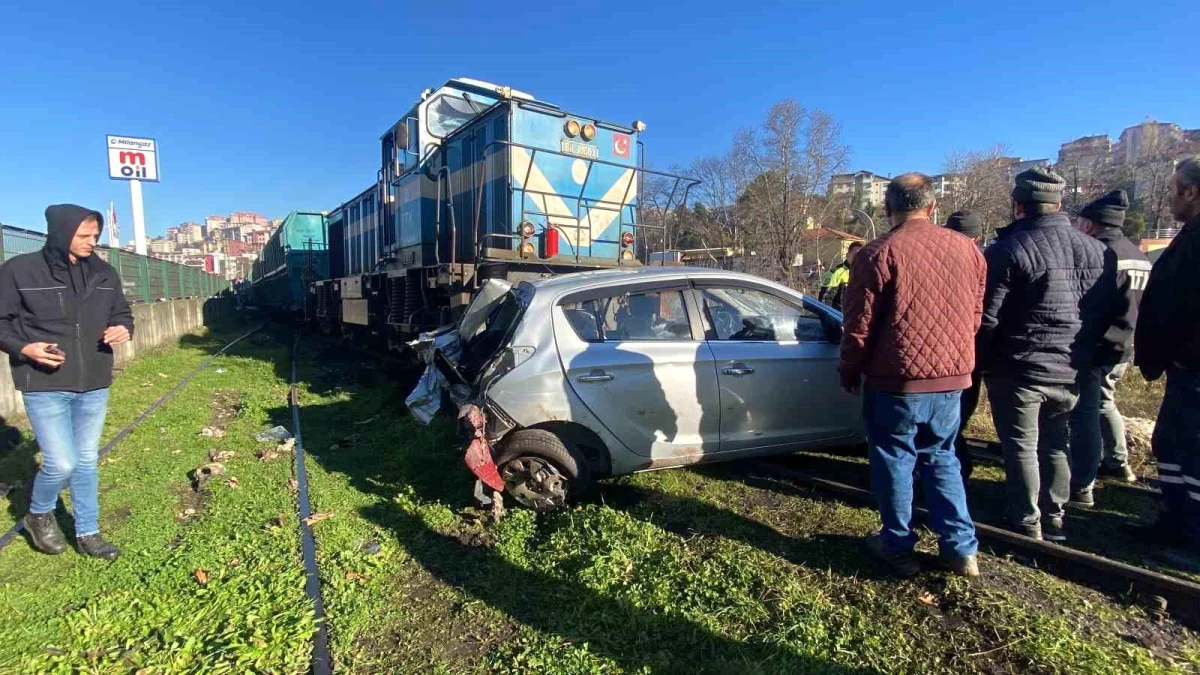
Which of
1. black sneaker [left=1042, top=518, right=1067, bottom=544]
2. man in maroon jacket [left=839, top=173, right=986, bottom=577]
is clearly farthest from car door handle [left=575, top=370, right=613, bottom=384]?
black sneaker [left=1042, top=518, right=1067, bottom=544]

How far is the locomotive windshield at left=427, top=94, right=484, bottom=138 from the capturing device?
9188 millimetres

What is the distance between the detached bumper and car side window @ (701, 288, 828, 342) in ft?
5.31

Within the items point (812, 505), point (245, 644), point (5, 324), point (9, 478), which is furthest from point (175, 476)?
point (812, 505)

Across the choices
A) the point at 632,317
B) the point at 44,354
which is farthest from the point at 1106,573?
the point at 44,354

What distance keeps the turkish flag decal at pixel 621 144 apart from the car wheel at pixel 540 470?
5406mm

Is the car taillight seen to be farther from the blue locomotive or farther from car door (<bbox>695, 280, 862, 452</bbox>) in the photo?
car door (<bbox>695, 280, 862, 452</bbox>)

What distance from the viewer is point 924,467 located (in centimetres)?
289

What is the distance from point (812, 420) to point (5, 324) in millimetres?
4733

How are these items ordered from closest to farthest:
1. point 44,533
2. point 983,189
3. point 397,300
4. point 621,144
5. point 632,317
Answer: point 44,533, point 632,317, point 621,144, point 397,300, point 983,189

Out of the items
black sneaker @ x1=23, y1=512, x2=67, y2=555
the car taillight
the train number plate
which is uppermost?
the train number plate

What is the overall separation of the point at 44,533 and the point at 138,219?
47.3ft

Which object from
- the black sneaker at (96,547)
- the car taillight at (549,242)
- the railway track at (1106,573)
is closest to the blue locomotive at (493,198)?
the car taillight at (549,242)

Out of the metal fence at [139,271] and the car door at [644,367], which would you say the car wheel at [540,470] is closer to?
the car door at [644,367]

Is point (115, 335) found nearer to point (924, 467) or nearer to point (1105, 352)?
point (924, 467)
